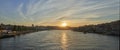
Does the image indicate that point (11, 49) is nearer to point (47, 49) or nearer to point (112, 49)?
point (47, 49)

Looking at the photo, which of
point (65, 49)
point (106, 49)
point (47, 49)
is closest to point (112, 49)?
point (106, 49)

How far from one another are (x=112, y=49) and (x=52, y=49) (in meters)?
11.2

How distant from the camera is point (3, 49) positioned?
1613 inches

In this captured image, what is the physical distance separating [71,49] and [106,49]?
21.5 feet

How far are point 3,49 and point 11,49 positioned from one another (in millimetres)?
1510

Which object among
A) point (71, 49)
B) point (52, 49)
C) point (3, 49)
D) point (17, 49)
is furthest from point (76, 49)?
point (3, 49)

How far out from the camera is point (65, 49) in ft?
133

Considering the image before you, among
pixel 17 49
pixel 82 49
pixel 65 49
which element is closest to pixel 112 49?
pixel 82 49

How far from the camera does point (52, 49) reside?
39.9 m

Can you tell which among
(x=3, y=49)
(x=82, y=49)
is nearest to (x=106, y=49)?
(x=82, y=49)

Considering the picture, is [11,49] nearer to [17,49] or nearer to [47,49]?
[17,49]

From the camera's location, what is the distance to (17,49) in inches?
1620

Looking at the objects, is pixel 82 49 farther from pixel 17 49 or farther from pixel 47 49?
pixel 17 49

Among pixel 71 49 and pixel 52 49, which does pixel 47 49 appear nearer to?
pixel 52 49
